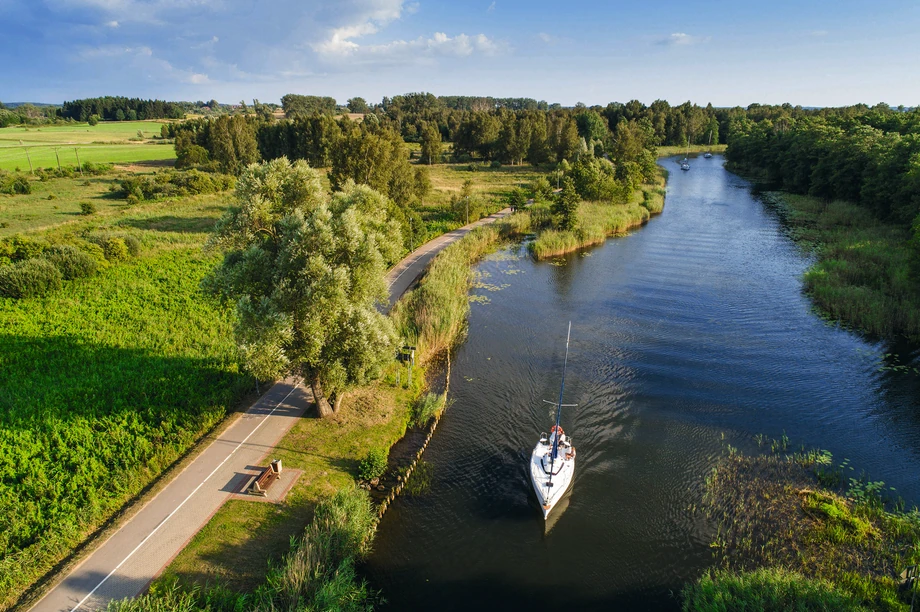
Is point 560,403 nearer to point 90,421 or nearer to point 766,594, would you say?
point 766,594

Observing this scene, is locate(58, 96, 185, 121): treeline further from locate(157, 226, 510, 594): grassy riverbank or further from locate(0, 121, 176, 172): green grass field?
locate(157, 226, 510, 594): grassy riverbank

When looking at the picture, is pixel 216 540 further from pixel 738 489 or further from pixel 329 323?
pixel 738 489

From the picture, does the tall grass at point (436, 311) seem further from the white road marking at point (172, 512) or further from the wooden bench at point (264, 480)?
the wooden bench at point (264, 480)

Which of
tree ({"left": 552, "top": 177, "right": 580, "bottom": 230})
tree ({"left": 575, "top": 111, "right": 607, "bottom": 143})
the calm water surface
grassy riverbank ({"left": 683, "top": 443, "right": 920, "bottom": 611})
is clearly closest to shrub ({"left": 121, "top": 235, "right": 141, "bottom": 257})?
the calm water surface

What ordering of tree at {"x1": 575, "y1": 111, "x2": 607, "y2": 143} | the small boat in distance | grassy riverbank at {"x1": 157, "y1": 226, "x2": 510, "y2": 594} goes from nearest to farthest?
1. grassy riverbank at {"x1": 157, "y1": 226, "x2": 510, "y2": 594}
2. the small boat in distance
3. tree at {"x1": 575, "y1": 111, "x2": 607, "y2": 143}

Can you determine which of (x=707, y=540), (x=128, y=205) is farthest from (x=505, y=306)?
(x=128, y=205)

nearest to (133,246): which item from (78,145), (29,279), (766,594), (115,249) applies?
(115,249)

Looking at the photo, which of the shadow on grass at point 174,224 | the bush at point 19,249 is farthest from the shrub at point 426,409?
the shadow on grass at point 174,224
